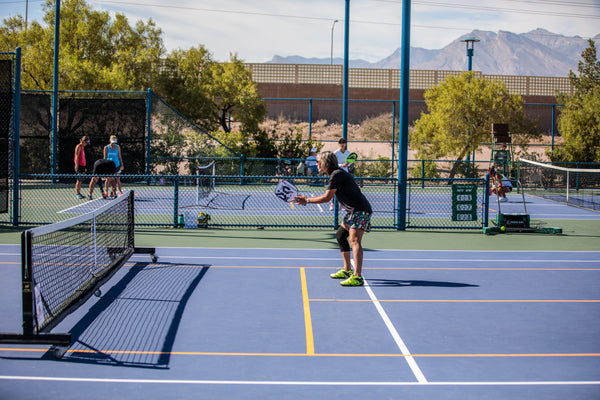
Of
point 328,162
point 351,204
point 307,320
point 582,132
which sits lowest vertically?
point 307,320

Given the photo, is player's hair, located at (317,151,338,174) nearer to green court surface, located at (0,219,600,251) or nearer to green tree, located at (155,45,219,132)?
green court surface, located at (0,219,600,251)

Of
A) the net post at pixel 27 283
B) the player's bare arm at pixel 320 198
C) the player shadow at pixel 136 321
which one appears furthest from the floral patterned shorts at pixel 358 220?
the net post at pixel 27 283

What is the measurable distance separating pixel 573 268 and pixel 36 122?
21542 millimetres

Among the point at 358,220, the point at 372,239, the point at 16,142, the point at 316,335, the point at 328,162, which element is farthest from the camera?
the point at 16,142

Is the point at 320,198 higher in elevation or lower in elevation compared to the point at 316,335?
higher

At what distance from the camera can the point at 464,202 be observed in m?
14.8

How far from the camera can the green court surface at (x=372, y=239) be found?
41.4 feet

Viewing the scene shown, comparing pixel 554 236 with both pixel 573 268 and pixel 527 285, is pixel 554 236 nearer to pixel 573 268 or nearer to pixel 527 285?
pixel 573 268

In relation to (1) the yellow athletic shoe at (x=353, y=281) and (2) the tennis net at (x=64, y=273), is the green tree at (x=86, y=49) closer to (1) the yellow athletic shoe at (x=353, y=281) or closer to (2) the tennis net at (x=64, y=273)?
(2) the tennis net at (x=64, y=273)

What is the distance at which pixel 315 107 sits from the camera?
49688mm

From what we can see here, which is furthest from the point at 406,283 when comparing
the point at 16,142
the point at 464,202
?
the point at 16,142

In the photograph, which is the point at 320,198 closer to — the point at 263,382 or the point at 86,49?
the point at 263,382

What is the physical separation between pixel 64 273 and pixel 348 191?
13.1ft

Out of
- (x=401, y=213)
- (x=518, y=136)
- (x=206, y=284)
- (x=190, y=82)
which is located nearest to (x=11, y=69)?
(x=206, y=284)
